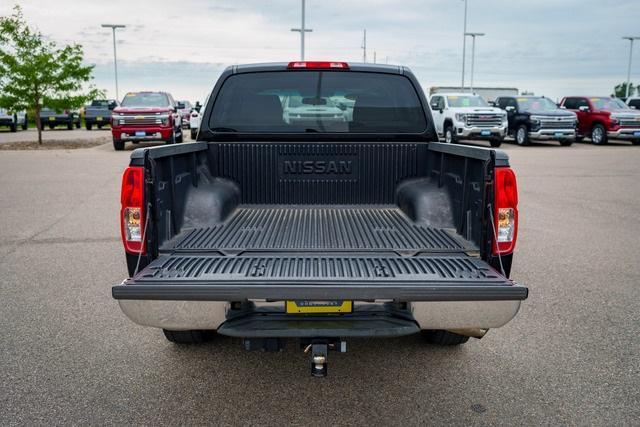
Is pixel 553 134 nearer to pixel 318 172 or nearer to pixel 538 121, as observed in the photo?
pixel 538 121

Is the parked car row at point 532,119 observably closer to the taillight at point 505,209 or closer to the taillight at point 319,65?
the taillight at point 319,65

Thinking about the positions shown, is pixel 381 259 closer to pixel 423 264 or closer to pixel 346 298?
pixel 423 264

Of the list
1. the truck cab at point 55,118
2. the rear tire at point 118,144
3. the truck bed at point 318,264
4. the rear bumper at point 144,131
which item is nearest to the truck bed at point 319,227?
the truck bed at point 318,264

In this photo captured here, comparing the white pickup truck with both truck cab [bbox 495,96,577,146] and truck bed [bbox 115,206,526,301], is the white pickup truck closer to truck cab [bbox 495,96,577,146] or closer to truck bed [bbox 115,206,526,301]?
truck cab [bbox 495,96,577,146]

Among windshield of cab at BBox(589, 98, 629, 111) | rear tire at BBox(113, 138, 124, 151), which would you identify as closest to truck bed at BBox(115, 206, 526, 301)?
rear tire at BBox(113, 138, 124, 151)

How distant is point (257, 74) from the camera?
15.7 feet

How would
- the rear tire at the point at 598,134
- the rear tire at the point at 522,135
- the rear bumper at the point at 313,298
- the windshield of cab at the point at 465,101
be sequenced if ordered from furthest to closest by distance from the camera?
the rear tire at the point at 598,134 → the rear tire at the point at 522,135 → the windshield of cab at the point at 465,101 → the rear bumper at the point at 313,298

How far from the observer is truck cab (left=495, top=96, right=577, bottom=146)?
2269cm

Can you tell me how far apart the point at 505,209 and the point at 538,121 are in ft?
69.4

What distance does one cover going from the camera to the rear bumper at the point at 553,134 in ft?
74.5

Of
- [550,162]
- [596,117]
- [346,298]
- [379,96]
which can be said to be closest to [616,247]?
[379,96]

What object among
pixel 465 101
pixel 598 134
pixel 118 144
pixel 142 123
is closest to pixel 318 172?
pixel 142 123

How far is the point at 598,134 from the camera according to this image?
2430 centimetres

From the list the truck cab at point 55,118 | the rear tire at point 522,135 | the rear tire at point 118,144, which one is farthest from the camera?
the truck cab at point 55,118
